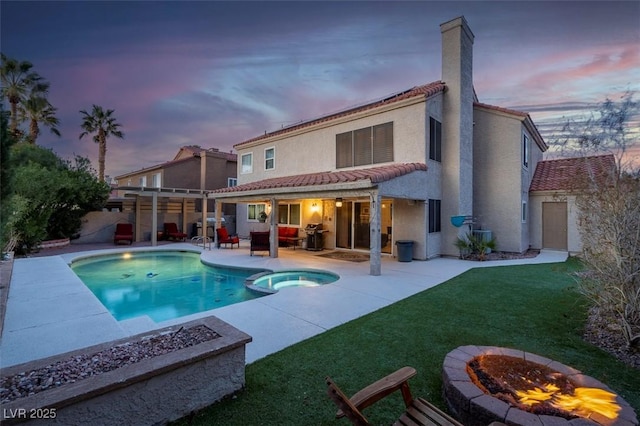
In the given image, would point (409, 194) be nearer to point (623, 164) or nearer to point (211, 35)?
point (623, 164)

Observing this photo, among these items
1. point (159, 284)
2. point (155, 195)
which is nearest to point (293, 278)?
point (159, 284)

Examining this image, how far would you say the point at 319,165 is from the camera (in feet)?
54.6

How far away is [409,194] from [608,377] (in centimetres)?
832

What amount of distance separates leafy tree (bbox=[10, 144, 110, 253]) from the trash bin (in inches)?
571

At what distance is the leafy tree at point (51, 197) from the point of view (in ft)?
43.8

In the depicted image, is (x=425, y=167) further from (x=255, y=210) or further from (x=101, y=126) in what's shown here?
(x=101, y=126)

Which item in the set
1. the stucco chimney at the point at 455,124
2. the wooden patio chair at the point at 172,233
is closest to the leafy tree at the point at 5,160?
the stucco chimney at the point at 455,124

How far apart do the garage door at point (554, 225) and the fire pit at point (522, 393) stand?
53.0 ft

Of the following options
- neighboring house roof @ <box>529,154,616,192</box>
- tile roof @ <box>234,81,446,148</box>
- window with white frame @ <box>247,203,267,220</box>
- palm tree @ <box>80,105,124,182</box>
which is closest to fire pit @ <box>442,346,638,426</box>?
neighboring house roof @ <box>529,154,616,192</box>

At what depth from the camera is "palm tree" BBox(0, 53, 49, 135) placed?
23109 mm

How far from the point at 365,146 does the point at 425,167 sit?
3261 mm

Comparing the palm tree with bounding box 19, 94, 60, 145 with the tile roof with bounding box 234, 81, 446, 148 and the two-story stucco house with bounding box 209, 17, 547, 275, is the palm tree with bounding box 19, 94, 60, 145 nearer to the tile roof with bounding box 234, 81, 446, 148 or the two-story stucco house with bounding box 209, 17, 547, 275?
the tile roof with bounding box 234, 81, 446, 148

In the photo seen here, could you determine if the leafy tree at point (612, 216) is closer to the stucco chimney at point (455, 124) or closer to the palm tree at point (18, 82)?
the stucco chimney at point (455, 124)

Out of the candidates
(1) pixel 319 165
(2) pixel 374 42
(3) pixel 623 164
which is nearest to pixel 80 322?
(3) pixel 623 164
